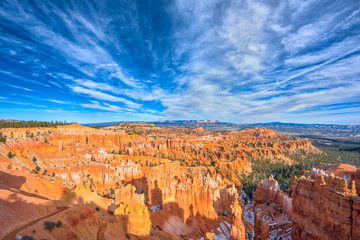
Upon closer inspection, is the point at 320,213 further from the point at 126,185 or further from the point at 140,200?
the point at 126,185

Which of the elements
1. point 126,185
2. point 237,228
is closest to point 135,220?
point 237,228

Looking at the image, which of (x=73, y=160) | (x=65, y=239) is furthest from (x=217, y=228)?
(x=73, y=160)

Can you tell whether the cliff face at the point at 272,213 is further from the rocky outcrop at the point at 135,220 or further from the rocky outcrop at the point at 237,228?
the rocky outcrop at the point at 135,220

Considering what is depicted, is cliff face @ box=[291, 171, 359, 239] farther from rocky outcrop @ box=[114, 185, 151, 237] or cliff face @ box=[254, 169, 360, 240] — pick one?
rocky outcrop @ box=[114, 185, 151, 237]

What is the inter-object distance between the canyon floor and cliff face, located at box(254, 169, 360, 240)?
9cm

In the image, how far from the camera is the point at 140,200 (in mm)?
20375

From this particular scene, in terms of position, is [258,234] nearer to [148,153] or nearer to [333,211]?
[333,211]

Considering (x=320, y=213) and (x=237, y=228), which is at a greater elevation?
(x=320, y=213)

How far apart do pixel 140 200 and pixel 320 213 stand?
65.8ft

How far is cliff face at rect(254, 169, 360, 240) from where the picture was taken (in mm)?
15852

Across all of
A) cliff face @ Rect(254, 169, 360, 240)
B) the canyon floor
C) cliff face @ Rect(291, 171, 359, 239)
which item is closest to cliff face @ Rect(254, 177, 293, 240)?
cliff face @ Rect(254, 169, 360, 240)

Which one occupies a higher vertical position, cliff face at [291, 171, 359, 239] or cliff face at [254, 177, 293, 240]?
cliff face at [291, 171, 359, 239]

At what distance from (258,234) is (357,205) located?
1431 cm

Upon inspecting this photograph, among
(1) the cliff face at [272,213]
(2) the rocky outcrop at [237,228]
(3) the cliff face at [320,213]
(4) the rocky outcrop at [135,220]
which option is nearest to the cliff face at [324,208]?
(3) the cliff face at [320,213]
